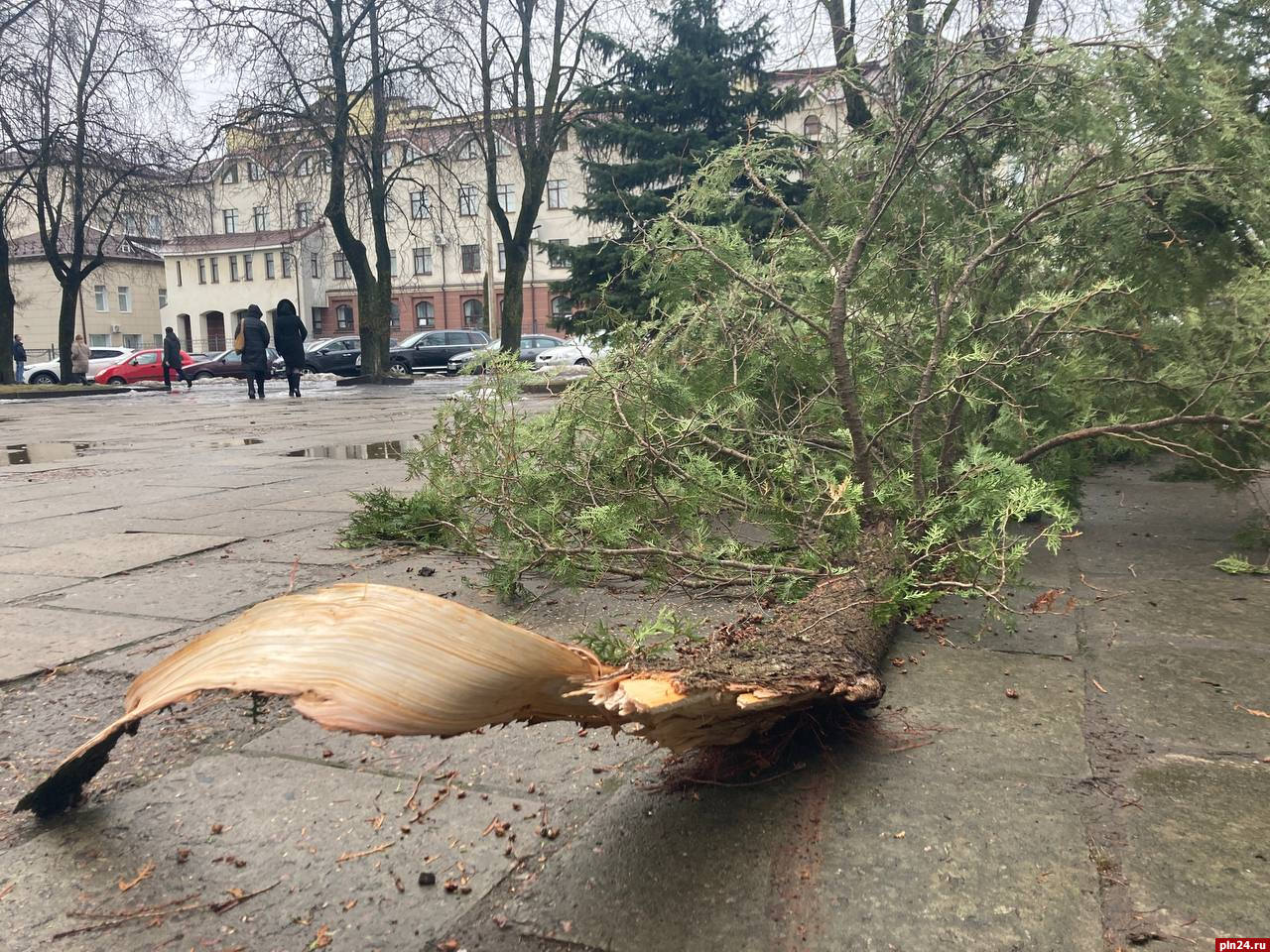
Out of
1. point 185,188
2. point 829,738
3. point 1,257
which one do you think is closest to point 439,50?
point 185,188

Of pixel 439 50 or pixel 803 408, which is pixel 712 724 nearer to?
pixel 803 408

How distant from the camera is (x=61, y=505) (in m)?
5.75

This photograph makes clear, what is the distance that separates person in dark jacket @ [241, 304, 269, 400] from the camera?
20.0 m

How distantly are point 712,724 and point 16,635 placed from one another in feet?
7.78

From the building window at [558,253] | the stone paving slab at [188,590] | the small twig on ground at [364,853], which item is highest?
the building window at [558,253]

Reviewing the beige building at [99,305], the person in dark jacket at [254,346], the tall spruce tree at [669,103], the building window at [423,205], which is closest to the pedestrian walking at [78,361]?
the building window at [423,205]

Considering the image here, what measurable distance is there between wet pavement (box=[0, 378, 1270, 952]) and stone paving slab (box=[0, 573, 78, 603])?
19.1 inches

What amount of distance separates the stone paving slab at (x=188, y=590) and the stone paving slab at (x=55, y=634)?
3.4 inches

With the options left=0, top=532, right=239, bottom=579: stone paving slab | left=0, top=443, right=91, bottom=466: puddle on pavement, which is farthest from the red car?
left=0, top=532, right=239, bottom=579: stone paving slab

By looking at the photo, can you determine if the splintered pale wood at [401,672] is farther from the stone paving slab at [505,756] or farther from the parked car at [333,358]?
the parked car at [333,358]

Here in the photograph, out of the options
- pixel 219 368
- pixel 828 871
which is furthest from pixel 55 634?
pixel 219 368

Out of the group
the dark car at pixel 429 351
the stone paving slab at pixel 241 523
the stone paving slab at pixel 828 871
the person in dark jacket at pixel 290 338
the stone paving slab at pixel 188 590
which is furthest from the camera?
the dark car at pixel 429 351

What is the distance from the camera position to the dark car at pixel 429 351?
37438 mm

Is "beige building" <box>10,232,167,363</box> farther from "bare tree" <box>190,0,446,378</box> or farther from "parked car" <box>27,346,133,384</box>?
"bare tree" <box>190,0,446,378</box>
